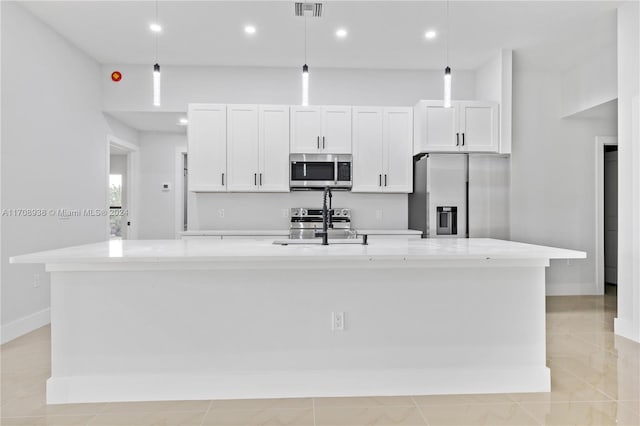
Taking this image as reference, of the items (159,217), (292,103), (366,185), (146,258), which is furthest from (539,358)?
(159,217)

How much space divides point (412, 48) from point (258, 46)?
168cm

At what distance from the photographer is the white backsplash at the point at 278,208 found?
509cm

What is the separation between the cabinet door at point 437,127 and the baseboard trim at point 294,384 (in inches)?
110

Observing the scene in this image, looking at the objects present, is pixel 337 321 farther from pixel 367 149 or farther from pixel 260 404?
pixel 367 149

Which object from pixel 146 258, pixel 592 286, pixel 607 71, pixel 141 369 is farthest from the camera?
pixel 592 286

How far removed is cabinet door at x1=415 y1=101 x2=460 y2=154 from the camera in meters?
4.63

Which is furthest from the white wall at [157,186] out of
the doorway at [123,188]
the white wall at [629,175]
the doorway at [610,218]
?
the doorway at [610,218]

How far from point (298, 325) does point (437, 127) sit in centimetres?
316

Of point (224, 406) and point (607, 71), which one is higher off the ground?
point (607, 71)

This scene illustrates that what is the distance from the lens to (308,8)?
133 inches

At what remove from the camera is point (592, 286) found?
5.14 meters

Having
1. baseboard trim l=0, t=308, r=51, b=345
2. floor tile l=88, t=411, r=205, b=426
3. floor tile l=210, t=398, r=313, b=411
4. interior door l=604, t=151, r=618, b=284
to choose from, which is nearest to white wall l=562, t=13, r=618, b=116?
interior door l=604, t=151, r=618, b=284

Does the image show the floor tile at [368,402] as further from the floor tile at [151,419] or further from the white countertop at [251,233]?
the white countertop at [251,233]

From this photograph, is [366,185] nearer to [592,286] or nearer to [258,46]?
[258,46]
